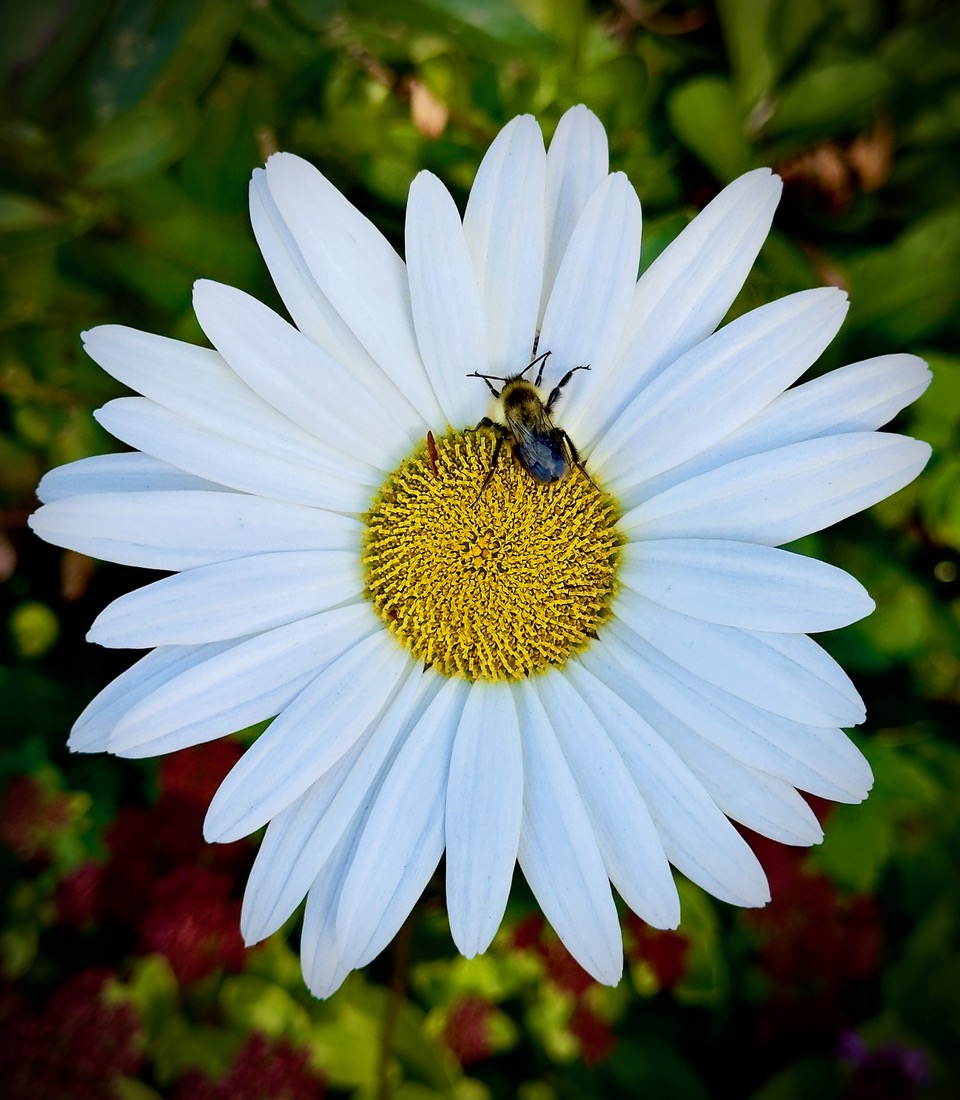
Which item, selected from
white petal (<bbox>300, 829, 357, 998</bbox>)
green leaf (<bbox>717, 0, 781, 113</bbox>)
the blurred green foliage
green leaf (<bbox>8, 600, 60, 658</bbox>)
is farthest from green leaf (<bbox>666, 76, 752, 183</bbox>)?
green leaf (<bbox>8, 600, 60, 658</bbox>)

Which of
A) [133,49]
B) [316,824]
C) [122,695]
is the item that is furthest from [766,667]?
[133,49]

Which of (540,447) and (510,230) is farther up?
(510,230)

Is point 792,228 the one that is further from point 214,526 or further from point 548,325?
point 214,526

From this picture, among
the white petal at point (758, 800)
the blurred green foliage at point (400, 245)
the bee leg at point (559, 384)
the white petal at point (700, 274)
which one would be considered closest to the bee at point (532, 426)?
the bee leg at point (559, 384)

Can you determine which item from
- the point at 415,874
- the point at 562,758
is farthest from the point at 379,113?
the point at 415,874

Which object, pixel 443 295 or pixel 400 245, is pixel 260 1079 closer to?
pixel 443 295
